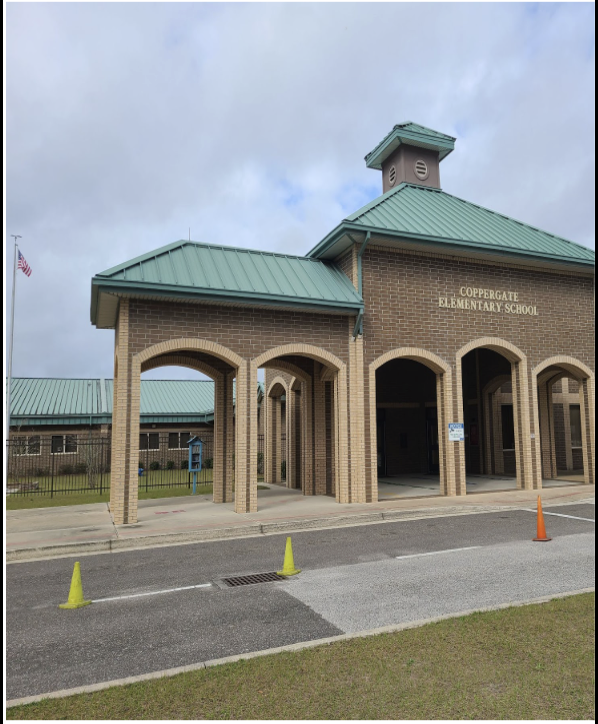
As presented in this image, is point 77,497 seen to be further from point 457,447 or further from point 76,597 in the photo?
point 76,597

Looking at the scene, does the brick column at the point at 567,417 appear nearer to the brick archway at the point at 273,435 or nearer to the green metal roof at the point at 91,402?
the brick archway at the point at 273,435

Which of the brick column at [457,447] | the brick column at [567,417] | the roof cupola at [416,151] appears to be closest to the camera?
the brick column at [457,447]

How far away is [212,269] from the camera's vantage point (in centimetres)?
1598

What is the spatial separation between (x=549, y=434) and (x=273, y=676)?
2121 cm

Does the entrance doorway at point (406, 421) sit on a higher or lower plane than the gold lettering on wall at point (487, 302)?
lower

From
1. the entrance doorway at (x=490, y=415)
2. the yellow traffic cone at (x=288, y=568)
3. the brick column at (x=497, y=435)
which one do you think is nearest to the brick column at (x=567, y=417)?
the entrance doorway at (x=490, y=415)

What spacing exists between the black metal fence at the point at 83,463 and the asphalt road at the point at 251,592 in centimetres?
1530

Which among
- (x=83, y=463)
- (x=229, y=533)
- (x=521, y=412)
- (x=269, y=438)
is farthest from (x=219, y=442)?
(x=83, y=463)

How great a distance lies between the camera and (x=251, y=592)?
7965 millimetres

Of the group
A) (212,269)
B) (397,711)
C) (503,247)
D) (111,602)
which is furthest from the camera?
(503,247)

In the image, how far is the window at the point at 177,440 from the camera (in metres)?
36.8

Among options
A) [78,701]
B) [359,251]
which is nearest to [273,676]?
[78,701]

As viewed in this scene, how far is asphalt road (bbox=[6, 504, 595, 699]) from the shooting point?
19.2ft

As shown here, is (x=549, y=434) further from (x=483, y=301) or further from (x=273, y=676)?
(x=273, y=676)
